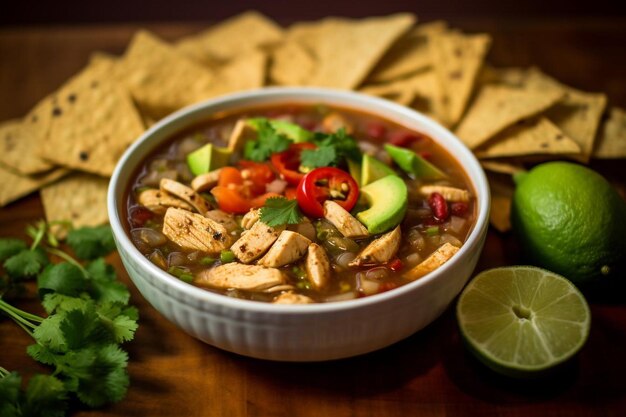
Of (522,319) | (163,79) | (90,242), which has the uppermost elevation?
(163,79)

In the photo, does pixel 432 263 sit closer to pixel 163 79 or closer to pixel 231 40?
pixel 163 79

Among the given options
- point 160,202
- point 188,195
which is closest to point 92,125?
point 160,202

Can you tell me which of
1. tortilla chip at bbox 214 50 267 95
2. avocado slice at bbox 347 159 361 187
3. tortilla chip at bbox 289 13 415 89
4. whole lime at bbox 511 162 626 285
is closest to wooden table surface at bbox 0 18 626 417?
whole lime at bbox 511 162 626 285

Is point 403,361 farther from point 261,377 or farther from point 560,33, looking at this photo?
point 560,33

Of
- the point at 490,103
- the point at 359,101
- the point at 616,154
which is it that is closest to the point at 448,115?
the point at 490,103

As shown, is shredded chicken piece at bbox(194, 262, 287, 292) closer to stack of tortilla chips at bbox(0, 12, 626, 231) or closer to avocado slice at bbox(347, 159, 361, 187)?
avocado slice at bbox(347, 159, 361, 187)

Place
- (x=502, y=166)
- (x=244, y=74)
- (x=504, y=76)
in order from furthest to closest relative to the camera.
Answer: (x=504, y=76), (x=244, y=74), (x=502, y=166)

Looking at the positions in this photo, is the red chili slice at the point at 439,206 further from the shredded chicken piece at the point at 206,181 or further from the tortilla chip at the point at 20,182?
the tortilla chip at the point at 20,182

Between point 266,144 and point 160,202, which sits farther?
point 266,144
